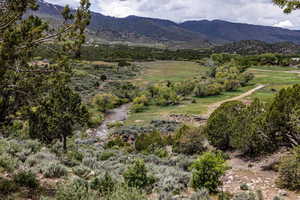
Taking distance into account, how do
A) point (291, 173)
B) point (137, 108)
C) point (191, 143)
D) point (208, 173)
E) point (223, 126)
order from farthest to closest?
point (137, 108)
point (191, 143)
point (223, 126)
point (291, 173)
point (208, 173)

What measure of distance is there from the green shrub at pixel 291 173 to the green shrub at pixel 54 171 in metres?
8.18

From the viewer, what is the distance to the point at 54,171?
8531 mm

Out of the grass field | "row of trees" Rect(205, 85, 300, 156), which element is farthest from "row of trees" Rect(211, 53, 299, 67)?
"row of trees" Rect(205, 85, 300, 156)

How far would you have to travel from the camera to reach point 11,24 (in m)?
6.11

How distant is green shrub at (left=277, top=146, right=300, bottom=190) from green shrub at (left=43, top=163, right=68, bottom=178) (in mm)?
8179

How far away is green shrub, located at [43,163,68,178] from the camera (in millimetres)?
8375

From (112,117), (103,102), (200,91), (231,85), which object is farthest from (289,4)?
(231,85)

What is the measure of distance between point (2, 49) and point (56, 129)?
1025cm

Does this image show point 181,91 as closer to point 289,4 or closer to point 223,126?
point 223,126

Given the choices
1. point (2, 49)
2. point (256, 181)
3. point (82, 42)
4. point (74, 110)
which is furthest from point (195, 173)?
point (74, 110)

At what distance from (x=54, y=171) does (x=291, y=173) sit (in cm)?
862

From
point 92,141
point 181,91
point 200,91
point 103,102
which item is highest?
point 200,91

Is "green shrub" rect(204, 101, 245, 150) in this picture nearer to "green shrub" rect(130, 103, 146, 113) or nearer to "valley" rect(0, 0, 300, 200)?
"valley" rect(0, 0, 300, 200)

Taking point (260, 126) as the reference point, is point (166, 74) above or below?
below
